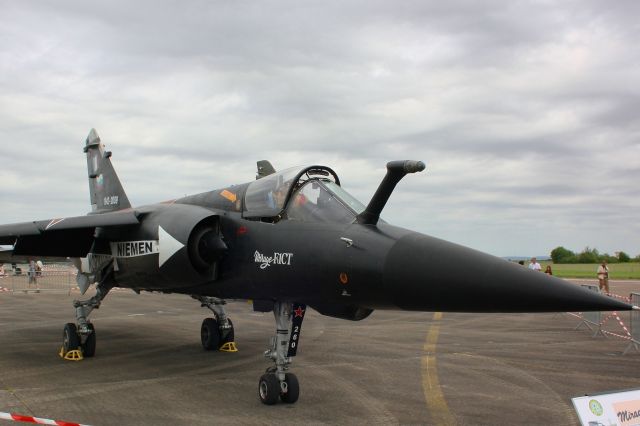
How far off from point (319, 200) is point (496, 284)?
2518 millimetres

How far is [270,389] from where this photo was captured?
6.82 m

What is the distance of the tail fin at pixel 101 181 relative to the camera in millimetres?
12797

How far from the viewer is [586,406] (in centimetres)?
421

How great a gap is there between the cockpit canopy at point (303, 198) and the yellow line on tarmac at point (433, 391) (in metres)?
2.50

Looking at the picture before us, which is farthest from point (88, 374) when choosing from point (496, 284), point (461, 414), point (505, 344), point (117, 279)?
point (505, 344)

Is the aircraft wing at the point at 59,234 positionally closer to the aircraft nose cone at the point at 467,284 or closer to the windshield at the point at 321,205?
the windshield at the point at 321,205

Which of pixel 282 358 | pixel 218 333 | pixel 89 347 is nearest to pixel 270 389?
pixel 282 358

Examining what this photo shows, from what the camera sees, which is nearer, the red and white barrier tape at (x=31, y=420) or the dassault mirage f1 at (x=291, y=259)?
the dassault mirage f1 at (x=291, y=259)

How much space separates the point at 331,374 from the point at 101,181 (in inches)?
307

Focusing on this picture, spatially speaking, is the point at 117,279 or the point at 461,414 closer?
the point at 461,414

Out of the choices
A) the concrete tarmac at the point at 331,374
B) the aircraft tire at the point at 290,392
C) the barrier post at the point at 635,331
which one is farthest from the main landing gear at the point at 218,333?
the barrier post at the point at 635,331

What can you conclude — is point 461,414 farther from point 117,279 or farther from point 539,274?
point 117,279

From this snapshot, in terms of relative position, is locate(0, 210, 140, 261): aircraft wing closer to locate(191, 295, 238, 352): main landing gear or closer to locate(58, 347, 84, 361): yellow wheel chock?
locate(58, 347, 84, 361): yellow wheel chock

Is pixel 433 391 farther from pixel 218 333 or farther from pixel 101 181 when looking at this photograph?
pixel 101 181
